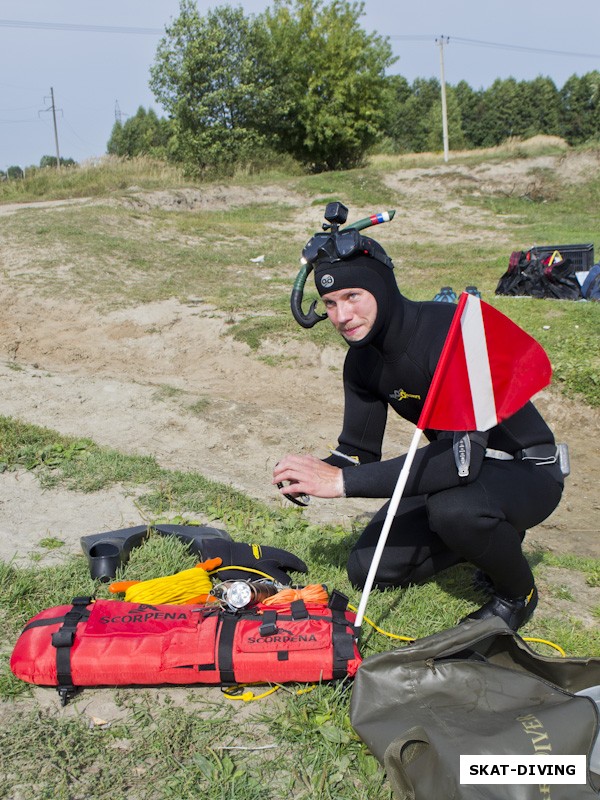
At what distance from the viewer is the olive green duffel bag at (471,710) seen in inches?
68.3

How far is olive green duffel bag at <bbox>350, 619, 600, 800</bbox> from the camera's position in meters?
1.74

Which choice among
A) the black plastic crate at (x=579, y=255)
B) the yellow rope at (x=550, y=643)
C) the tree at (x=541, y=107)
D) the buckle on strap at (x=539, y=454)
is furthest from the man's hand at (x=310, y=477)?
the tree at (x=541, y=107)

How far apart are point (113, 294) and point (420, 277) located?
4.90 meters

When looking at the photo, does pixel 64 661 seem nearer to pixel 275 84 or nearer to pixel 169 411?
pixel 169 411

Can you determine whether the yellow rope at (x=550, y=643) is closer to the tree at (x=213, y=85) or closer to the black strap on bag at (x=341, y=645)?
the black strap on bag at (x=341, y=645)

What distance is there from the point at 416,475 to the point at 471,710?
0.82m

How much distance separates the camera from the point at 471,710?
1.98 m

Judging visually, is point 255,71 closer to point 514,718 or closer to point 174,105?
point 174,105

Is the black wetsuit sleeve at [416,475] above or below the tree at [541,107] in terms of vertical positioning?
below

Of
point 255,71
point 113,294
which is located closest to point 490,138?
point 255,71

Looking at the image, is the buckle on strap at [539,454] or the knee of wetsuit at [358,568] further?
the knee of wetsuit at [358,568]

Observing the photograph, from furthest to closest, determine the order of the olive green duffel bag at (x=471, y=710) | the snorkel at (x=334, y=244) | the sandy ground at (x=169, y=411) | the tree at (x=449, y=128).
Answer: the tree at (x=449, y=128) → the sandy ground at (x=169, y=411) → the snorkel at (x=334, y=244) → the olive green duffel bag at (x=471, y=710)

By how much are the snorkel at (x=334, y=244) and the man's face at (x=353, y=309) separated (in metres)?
0.08

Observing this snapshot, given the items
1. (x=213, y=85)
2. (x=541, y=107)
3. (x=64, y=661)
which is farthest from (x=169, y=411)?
(x=541, y=107)
